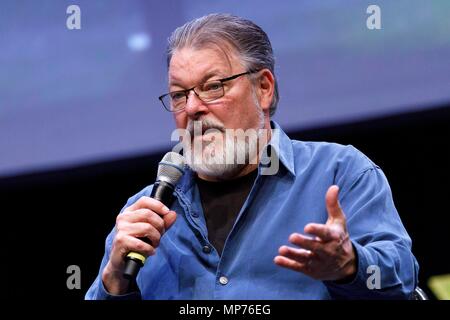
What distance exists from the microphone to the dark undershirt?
145 millimetres

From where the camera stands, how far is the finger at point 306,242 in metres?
1.11

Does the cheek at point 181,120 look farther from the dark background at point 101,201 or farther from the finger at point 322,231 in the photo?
the finger at point 322,231

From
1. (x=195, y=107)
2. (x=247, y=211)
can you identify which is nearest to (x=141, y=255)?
(x=247, y=211)

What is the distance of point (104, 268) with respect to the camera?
1420mm

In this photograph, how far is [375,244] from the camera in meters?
1.34

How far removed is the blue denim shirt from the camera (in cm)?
136

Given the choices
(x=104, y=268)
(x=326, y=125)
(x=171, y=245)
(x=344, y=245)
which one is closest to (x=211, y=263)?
(x=171, y=245)

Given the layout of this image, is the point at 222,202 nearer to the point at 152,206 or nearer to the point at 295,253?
the point at 152,206

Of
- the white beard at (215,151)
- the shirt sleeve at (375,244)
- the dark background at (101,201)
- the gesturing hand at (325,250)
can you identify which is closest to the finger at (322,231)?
the gesturing hand at (325,250)

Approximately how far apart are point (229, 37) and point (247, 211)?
42 centimetres

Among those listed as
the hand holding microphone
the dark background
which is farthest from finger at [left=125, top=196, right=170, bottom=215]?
the dark background

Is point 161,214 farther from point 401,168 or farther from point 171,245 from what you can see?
point 401,168

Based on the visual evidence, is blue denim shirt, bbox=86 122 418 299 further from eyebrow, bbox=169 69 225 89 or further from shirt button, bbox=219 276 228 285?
eyebrow, bbox=169 69 225 89

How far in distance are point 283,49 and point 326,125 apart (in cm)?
24
